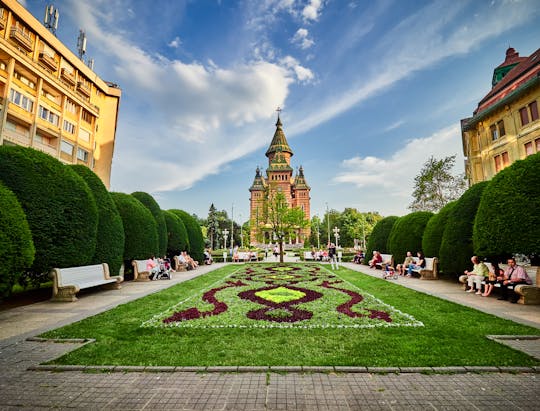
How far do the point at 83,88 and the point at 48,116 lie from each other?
7.94 meters

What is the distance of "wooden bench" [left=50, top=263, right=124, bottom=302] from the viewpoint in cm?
820

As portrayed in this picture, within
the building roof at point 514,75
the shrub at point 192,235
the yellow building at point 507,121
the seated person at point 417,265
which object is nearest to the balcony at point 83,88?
the shrub at point 192,235

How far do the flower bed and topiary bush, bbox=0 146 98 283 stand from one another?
4538mm

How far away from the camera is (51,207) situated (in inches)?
342

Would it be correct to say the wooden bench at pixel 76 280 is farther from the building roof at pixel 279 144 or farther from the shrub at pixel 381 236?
the building roof at pixel 279 144

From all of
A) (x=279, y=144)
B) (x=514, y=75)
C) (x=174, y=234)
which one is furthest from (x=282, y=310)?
(x=279, y=144)

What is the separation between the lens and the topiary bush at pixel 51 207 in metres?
8.17

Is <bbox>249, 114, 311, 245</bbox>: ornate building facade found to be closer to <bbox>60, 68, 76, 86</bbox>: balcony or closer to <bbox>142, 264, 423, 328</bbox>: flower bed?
<bbox>60, 68, 76, 86</bbox>: balcony

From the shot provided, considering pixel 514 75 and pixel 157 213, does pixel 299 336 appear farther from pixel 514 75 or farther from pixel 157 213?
pixel 514 75

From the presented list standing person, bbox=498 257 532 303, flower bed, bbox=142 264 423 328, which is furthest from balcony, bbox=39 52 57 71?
standing person, bbox=498 257 532 303

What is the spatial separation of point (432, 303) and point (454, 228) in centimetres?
556

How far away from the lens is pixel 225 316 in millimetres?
6301

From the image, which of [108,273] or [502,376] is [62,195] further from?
[502,376]

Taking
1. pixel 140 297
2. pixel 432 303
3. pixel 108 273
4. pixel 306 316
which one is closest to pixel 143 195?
pixel 108 273
